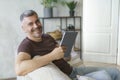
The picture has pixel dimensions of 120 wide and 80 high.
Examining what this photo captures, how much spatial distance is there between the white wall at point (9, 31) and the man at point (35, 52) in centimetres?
168

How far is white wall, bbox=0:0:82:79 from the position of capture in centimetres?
327

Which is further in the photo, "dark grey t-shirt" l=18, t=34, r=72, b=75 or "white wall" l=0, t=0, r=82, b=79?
"white wall" l=0, t=0, r=82, b=79

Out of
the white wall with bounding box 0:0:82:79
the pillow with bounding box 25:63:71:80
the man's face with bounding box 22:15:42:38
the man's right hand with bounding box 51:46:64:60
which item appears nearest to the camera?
the pillow with bounding box 25:63:71:80

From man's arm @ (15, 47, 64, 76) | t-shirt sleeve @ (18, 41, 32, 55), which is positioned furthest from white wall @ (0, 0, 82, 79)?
man's arm @ (15, 47, 64, 76)

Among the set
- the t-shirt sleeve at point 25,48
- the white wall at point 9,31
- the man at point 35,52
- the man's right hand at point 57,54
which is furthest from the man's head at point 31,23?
the white wall at point 9,31

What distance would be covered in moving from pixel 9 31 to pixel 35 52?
1.95 meters

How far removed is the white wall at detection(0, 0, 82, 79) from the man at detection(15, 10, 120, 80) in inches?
66.0

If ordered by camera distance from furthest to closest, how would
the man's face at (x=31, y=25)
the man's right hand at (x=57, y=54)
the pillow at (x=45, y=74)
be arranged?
the man's face at (x=31, y=25), the man's right hand at (x=57, y=54), the pillow at (x=45, y=74)

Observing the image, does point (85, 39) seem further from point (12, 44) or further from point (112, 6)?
point (12, 44)

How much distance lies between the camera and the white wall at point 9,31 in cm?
327

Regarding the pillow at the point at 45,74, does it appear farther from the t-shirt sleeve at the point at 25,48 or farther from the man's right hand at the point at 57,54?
the t-shirt sleeve at the point at 25,48

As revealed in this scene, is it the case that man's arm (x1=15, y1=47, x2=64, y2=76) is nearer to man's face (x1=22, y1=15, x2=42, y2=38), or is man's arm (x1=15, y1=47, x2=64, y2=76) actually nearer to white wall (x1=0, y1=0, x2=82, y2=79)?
man's face (x1=22, y1=15, x2=42, y2=38)

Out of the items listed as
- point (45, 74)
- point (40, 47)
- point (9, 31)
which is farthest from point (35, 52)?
point (9, 31)

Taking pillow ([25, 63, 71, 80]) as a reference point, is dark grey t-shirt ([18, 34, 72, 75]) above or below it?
above
